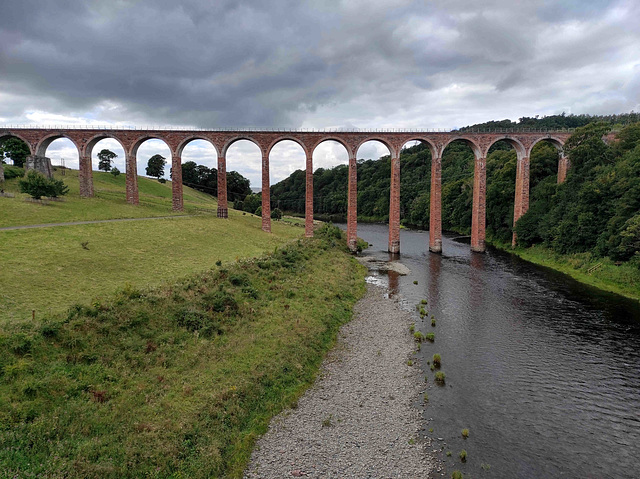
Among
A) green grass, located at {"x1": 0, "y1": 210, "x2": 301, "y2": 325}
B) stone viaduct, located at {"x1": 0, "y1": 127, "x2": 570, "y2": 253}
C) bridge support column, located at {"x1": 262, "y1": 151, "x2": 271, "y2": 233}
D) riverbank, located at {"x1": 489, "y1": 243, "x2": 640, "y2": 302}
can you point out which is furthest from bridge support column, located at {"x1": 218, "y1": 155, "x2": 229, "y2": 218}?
riverbank, located at {"x1": 489, "y1": 243, "x2": 640, "y2": 302}

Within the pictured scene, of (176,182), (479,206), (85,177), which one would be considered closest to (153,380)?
(176,182)

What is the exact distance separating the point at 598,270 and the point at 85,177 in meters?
59.9

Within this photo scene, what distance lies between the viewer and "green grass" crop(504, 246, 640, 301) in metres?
27.4

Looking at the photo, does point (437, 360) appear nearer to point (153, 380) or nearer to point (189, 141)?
point (153, 380)

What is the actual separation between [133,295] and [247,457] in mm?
10065

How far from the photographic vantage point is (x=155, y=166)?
320ft

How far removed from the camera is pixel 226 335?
57.1ft

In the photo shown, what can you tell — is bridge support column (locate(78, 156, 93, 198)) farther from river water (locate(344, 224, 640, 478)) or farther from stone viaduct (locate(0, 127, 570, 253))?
river water (locate(344, 224, 640, 478))

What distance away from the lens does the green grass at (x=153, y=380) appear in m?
9.56

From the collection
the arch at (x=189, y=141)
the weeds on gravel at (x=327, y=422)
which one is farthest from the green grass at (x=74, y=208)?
the weeds on gravel at (x=327, y=422)

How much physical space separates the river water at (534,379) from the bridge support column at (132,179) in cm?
3857

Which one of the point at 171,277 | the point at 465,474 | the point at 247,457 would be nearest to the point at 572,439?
the point at 465,474

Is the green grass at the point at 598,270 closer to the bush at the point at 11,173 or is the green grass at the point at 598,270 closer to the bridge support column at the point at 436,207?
the bridge support column at the point at 436,207

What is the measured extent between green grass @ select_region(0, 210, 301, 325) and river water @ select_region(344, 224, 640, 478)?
16456 millimetres
